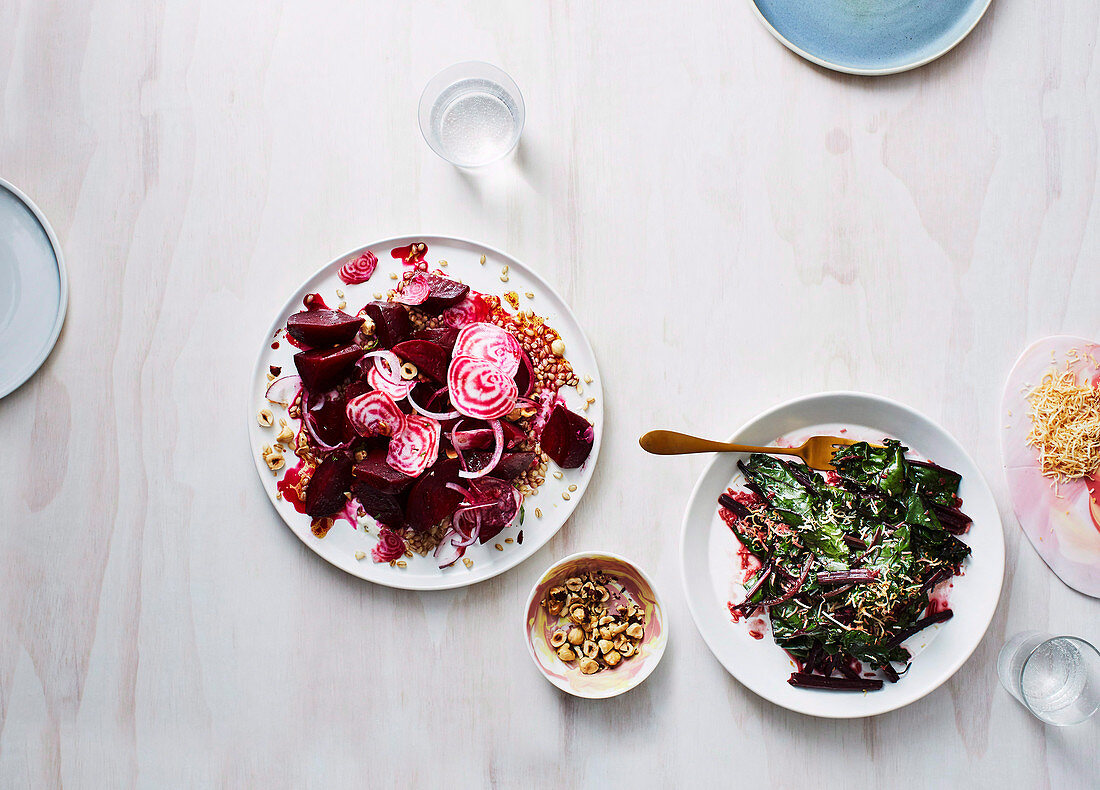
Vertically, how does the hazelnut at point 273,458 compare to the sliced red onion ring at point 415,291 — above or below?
below

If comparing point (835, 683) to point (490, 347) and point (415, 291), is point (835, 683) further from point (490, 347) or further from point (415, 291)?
point (415, 291)

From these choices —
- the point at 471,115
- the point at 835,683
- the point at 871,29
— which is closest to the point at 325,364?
the point at 471,115

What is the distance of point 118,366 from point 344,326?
543 millimetres

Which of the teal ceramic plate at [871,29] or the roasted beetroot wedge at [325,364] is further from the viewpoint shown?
the teal ceramic plate at [871,29]

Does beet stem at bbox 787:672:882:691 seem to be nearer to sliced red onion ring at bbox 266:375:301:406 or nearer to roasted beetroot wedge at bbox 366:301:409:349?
roasted beetroot wedge at bbox 366:301:409:349

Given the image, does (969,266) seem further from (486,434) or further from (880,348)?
(486,434)

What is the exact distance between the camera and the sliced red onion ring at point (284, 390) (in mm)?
1292

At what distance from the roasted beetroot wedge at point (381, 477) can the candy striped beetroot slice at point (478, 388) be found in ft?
0.55

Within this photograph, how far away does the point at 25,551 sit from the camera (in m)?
1.38

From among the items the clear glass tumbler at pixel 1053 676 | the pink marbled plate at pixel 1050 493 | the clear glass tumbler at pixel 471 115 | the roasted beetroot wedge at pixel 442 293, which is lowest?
the clear glass tumbler at pixel 1053 676

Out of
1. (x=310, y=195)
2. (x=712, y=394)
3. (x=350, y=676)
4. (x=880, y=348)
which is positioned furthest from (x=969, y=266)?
(x=350, y=676)

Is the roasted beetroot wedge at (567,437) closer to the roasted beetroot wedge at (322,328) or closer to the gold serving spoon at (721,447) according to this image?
the gold serving spoon at (721,447)

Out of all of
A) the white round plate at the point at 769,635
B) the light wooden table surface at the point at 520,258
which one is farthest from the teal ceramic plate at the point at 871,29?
the white round plate at the point at 769,635

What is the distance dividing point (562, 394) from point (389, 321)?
359 mm
